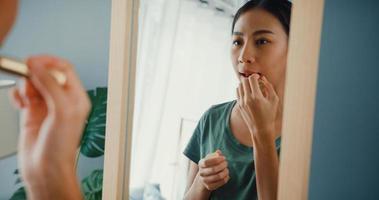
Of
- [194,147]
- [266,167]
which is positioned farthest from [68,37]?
[266,167]

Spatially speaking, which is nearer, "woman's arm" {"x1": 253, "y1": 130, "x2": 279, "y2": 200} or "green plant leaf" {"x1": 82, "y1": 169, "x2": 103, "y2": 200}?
"woman's arm" {"x1": 253, "y1": 130, "x2": 279, "y2": 200}

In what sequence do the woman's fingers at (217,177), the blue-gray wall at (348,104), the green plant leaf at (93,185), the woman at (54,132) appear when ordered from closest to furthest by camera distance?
the woman at (54,132), the blue-gray wall at (348,104), the woman's fingers at (217,177), the green plant leaf at (93,185)

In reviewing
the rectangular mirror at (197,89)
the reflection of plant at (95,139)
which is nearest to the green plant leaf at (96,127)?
the reflection of plant at (95,139)

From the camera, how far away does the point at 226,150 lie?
1010 millimetres

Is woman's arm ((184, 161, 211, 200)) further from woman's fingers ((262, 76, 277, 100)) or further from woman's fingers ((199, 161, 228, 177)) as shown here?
woman's fingers ((262, 76, 277, 100))

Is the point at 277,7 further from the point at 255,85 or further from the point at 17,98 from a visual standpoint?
the point at 17,98

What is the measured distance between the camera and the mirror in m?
0.95

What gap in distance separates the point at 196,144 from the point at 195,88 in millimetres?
164

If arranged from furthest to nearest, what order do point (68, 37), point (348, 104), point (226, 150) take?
point (68, 37) < point (226, 150) < point (348, 104)

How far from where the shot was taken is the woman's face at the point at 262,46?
923 millimetres

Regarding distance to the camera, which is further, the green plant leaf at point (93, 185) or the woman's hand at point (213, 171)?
the green plant leaf at point (93, 185)

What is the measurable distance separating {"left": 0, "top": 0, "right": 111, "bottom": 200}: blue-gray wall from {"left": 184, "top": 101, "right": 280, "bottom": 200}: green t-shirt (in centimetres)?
52

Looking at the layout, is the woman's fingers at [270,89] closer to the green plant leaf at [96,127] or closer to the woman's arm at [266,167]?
the woman's arm at [266,167]

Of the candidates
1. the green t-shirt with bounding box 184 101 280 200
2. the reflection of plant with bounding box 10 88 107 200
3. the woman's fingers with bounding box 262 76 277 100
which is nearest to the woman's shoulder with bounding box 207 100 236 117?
the green t-shirt with bounding box 184 101 280 200
